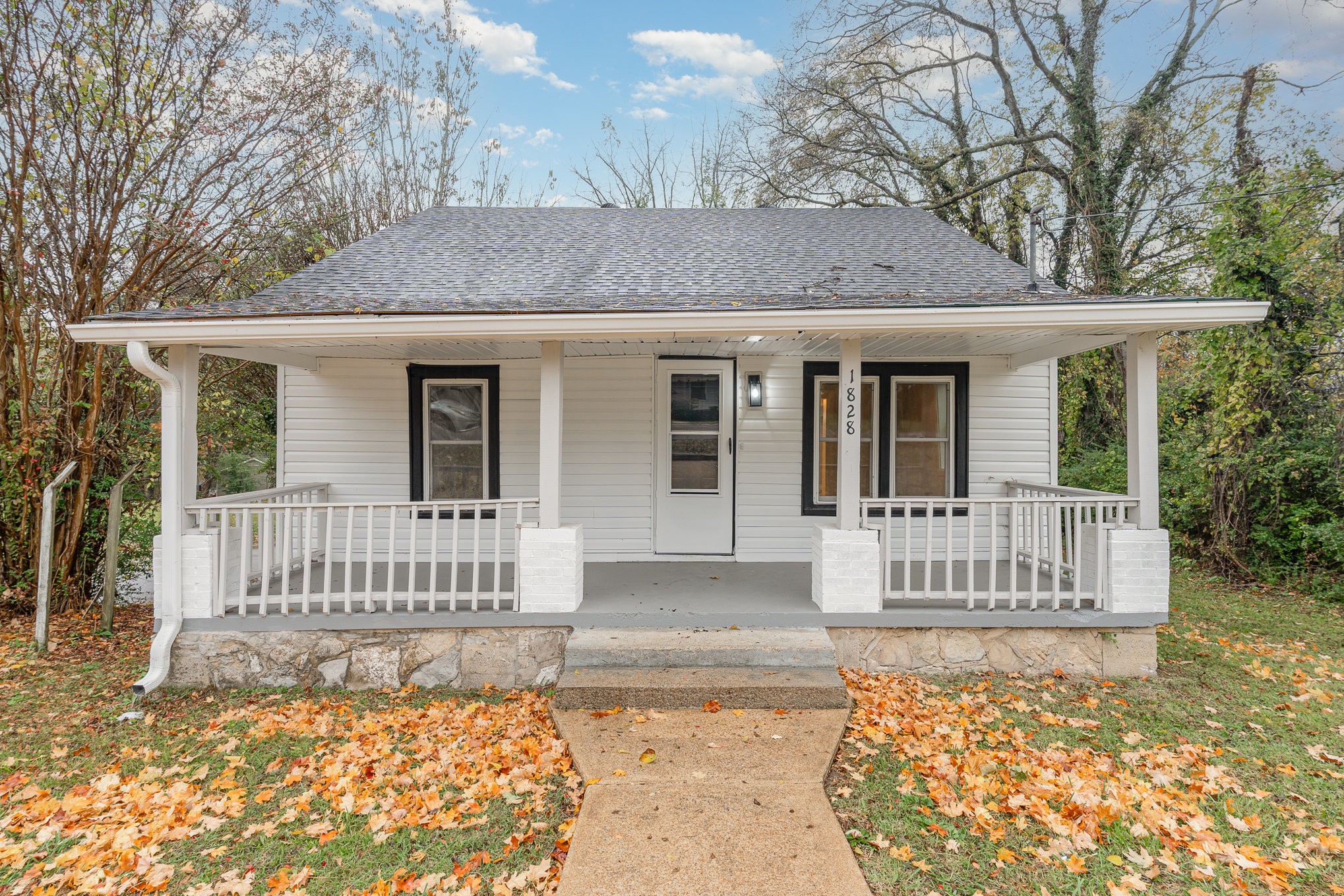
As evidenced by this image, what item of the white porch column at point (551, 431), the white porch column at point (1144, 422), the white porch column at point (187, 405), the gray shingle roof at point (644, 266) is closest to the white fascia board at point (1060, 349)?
the white porch column at point (1144, 422)

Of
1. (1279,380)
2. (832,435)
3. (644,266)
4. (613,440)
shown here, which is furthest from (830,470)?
(1279,380)

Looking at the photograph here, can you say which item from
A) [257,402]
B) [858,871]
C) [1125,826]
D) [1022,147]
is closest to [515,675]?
[858,871]

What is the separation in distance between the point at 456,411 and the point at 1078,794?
5694 mm

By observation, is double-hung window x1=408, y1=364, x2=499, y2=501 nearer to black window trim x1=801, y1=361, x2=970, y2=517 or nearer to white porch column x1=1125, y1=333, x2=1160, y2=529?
black window trim x1=801, y1=361, x2=970, y2=517

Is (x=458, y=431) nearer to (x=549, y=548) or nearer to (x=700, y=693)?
(x=549, y=548)

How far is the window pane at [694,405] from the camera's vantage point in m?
6.46

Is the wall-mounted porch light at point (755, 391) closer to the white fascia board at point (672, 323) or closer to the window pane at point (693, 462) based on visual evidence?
the window pane at point (693, 462)

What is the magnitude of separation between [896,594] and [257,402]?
974 centimetres

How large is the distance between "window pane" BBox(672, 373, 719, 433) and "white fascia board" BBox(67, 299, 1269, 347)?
2039 millimetres

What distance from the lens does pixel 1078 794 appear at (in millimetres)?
3059

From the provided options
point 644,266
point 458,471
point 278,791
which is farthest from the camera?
point 458,471

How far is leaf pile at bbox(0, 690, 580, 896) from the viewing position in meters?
2.61

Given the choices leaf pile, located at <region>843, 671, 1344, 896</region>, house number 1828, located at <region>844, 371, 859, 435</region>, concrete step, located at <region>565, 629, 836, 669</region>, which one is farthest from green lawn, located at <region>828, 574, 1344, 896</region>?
house number 1828, located at <region>844, 371, 859, 435</region>

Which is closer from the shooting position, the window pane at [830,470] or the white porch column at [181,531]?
the white porch column at [181,531]
